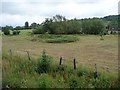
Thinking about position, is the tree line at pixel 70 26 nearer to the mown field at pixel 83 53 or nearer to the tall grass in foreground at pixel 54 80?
the mown field at pixel 83 53

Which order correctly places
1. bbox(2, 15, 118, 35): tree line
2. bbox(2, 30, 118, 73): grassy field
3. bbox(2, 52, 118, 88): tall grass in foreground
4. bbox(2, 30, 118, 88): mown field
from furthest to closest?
bbox(2, 15, 118, 35): tree line, bbox(2, 30, 118, 73): grassy field, bbox(2, 30, 118, 88): mown field, bbox(2, 52, 118, 88): tall grass in foreground

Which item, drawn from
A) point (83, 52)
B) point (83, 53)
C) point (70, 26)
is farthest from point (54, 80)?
point (70, 26)

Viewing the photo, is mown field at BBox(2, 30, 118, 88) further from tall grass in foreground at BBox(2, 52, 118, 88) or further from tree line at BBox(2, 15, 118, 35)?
tree line at BBox(2, 15, 118, 35)

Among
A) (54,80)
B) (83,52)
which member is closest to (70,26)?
(83,52)

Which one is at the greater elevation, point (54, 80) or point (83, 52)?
point (54, 80)

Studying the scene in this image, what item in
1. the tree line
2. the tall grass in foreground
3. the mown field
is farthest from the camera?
the tree line

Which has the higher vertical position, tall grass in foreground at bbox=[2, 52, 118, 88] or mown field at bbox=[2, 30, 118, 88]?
tall grass in foreground at bbox=[2, 52, 118, 88]

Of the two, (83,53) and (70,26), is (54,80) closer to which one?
(83,53)

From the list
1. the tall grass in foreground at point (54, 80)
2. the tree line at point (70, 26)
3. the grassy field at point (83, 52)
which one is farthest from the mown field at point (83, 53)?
the tree line at point (70, 26)

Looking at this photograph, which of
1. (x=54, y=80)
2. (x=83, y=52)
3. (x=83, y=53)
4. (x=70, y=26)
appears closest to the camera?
(x=54, y=80)

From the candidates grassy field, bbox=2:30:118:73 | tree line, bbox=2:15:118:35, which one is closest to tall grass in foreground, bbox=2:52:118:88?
grassy field, bbox=2:30:118:73

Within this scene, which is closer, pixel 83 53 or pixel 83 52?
pixel 83 53

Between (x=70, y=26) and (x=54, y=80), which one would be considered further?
(x=70, y=26)

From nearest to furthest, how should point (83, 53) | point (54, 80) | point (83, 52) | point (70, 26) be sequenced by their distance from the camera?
point (54, 80) → point (83, 53) → point (83, 52) → point (70, 26)
